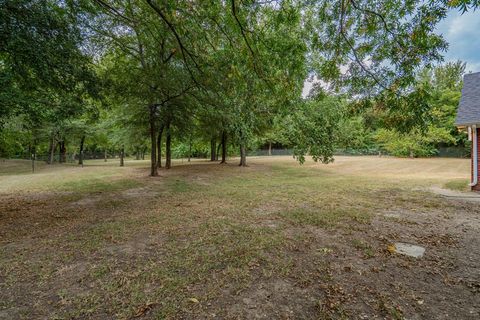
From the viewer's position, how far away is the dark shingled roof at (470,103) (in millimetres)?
8234

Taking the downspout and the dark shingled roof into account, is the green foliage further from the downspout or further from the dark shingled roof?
the downspout

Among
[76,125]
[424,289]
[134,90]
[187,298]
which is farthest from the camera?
[76,125]

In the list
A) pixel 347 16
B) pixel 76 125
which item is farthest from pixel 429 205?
pixel 76 125

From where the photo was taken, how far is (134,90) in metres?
9.20

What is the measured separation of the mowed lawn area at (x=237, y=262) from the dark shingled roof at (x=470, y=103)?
3.73 meters

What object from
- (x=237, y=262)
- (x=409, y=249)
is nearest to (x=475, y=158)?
(x=409, y=249)

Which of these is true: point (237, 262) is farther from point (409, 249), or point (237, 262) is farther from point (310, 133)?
point (310, 133)

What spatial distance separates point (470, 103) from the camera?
29.7 ft

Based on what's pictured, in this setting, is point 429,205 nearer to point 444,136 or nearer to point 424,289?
point 424,289

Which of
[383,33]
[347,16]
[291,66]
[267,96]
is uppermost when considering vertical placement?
[347,16]

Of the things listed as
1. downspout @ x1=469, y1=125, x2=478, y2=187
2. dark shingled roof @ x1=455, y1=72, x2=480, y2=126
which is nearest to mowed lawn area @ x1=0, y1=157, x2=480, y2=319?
downspout @ x1=469, y1=125, x2=478, y2=187

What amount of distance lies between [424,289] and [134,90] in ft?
31.8

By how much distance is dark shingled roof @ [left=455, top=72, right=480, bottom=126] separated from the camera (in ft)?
27.0

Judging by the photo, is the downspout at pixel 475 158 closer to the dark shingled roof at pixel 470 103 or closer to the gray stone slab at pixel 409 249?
the dark shingled roof at pixel 470 103
